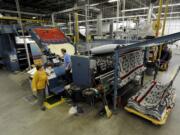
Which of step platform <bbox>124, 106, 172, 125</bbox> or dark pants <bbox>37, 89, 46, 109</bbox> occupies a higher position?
dark pants <bbox>37, 89, 46, 109</bbox>

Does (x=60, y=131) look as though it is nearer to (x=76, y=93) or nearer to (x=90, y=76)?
(x=76, y=93)

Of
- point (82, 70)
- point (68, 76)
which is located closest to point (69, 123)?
point (82, 70)

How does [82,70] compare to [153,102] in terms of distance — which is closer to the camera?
[153,102]

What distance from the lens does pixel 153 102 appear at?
2.74m

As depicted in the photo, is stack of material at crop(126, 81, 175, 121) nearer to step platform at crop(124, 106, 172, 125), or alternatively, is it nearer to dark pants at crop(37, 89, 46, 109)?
step platform at crop(124, 106, 172, 125)

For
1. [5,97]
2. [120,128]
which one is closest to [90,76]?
[120,128]

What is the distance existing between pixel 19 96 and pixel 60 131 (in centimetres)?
227

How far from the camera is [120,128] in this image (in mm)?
2430

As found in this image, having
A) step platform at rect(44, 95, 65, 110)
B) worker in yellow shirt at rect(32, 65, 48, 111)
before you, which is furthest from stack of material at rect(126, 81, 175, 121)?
worker in yellow shirt at rect(32, 65, 48, 111)

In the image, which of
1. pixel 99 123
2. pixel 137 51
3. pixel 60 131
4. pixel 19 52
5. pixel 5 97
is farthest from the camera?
pixel 19 52

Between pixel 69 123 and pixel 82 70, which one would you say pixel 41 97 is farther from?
pixel 82 70

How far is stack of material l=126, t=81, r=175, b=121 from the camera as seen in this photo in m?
2.48

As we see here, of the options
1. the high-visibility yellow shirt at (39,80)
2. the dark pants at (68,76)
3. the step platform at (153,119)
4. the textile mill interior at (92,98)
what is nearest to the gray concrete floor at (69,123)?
the textile mill interior at (92,98)

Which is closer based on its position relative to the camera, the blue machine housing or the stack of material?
the stack of material
